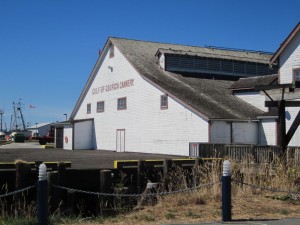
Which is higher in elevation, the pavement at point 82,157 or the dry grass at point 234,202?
the pavement at point 82,157

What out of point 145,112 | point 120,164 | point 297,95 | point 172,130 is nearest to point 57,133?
point 145,112

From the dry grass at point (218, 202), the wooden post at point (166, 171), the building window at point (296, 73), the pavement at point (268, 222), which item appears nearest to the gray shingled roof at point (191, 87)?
the building window at point (296, 73)

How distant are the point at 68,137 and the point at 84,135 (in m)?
1.87

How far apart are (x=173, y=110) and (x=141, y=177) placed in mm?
18536

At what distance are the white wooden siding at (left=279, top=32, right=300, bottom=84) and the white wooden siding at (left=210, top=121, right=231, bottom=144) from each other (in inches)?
187

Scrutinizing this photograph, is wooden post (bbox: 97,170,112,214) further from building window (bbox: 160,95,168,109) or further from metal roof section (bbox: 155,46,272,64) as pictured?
metal roof section (bbox: 155,46,272,64)

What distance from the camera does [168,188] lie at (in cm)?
1598

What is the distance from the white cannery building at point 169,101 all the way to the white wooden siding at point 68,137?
0.10m

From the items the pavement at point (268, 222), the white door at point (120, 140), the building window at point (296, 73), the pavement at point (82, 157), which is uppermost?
the building window at point (296, 73)

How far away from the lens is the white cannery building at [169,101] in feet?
109

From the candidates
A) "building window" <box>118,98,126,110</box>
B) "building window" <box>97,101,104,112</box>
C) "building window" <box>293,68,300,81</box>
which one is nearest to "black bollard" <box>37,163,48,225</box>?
"building window" <box>293,68,300,81</box>

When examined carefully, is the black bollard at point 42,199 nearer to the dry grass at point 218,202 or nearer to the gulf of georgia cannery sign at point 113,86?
the dry grass at point 218,202

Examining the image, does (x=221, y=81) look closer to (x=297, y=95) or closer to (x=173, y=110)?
(x=173, y=110)

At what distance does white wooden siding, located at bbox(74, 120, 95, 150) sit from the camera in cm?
4753
